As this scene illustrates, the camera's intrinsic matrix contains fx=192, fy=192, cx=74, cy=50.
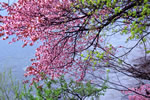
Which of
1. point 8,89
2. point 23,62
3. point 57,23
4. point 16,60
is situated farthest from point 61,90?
point 16,60

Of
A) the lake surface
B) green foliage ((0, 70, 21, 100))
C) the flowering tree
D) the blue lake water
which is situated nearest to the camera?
the flowering tree

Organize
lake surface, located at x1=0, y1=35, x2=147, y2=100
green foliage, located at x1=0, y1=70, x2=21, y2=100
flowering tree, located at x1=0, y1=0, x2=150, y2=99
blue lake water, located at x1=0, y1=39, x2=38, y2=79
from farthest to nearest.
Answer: blue lake water, located at x1=0, y1=39, x2=38, y2=79 → lake surface, located at x1=0, y1=35, x2=147, y2=100 → green foliage, located at x1=0, y1=70, x2=21, y2=100 → flowering tree, located at x1=0, y1=0, x2=150, y2=99

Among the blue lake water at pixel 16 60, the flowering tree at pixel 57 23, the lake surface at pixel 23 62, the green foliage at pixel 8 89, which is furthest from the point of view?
the blue lake water at pixel 16 60

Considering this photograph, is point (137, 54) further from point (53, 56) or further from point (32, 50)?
point (32, 50)

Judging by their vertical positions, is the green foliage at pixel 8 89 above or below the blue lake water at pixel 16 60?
above

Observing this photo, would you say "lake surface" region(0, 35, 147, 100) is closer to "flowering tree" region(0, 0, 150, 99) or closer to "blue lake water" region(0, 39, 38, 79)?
"blue lake water" region(0, 39, 38, 79)

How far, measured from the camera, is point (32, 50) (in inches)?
682

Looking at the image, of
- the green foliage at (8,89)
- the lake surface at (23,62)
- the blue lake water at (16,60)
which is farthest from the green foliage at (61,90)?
the blue lake water at (16,60)

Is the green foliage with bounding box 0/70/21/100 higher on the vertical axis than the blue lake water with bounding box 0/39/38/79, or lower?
higher

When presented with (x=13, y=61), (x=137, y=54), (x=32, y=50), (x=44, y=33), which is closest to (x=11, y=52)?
(x=32, y=50)

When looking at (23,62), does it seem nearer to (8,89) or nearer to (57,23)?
(8,89)

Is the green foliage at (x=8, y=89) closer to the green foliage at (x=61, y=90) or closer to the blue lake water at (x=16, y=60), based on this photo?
the green foliage at (x=61, y=90)

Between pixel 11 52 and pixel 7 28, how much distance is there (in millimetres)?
14457

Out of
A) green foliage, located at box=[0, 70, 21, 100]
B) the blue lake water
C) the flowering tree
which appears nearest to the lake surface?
the blue lake water
